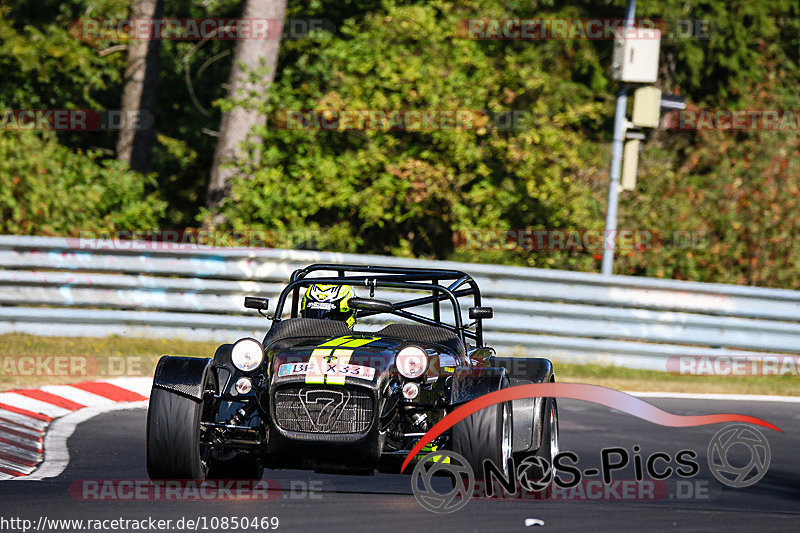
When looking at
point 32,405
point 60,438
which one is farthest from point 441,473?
point 32,405

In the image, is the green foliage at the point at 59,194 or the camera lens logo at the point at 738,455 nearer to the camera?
the camera lens logo at the point at 738,455

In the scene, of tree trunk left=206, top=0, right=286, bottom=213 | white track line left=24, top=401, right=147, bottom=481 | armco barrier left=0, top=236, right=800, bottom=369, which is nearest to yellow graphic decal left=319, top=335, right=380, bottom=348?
white track line left=24, top=401, right=147, bottom=481

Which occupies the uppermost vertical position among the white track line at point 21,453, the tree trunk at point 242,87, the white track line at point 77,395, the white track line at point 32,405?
the tree trunk at point 242,87

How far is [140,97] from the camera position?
20.8m

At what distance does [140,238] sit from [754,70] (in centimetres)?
1353

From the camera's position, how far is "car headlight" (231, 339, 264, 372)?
273 inches

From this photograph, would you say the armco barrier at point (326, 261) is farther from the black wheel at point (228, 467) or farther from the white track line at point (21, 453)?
→ the black wheel at point (228, 467)

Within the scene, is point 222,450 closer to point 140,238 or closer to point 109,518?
point 109,518

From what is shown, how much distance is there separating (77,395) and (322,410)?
4.99 metres

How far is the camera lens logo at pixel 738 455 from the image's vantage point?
8.07 meters

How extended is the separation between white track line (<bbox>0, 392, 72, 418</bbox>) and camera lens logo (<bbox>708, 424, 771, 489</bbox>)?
17.7 ft

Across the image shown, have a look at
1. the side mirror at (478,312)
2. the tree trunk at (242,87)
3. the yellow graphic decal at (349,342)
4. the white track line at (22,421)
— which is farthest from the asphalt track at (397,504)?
the tree trunk at (242,87)

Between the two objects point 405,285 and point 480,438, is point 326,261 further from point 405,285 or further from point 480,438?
point 480,438

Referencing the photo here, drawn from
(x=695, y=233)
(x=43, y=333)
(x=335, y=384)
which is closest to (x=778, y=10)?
(x=695, y=233)
